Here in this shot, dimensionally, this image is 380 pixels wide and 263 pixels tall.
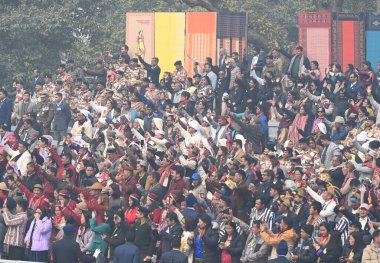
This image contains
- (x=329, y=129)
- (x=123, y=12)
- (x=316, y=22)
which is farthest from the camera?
(x=123, y=12)

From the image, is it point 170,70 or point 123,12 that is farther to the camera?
point 123,12

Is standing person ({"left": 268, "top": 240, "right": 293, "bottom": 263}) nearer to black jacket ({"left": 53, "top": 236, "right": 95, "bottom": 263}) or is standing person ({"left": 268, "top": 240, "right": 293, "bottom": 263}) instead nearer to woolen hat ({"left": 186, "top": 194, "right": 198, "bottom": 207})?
woolen hat ({"left": 186, "top": 194, "right": 198, "bottom": 207})

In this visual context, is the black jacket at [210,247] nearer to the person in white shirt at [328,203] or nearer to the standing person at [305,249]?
the standing person at [305,249]

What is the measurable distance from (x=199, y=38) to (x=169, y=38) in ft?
3.34

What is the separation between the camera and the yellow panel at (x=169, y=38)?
46.9 m

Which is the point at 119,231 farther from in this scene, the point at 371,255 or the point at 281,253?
the point at 371,255

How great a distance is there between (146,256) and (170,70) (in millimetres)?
17979

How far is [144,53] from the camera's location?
47.1 m

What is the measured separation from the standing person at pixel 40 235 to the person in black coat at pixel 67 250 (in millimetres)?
1472

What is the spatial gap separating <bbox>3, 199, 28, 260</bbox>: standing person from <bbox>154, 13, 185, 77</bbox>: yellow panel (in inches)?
640

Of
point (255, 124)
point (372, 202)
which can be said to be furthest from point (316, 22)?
point (372, 202)

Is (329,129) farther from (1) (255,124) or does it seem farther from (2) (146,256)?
(2) (146,256)

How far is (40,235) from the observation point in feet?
99.9

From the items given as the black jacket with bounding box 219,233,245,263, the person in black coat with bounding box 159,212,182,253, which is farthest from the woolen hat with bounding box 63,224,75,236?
the black jacket with bounding box 219,233,245,263
